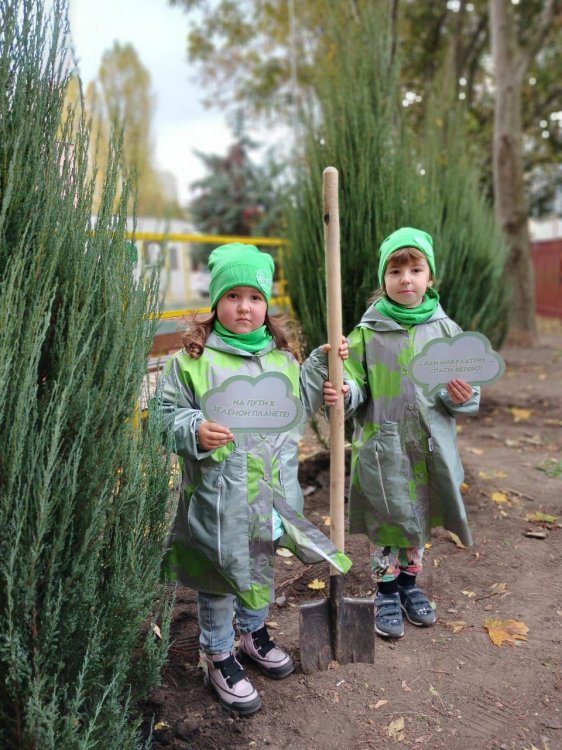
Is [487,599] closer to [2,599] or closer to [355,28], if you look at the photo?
[2,599]

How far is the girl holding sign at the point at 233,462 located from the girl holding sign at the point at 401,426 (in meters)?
0.44

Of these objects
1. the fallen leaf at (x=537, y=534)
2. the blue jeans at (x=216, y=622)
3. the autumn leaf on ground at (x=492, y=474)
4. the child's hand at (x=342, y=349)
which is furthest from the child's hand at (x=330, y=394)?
the autumn leaf on ground at (x=492, y=474)

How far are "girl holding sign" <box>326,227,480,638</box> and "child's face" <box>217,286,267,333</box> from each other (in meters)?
A: 0.54

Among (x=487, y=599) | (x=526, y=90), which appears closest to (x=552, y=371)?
(x=487, y=599)

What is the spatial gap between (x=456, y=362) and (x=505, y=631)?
1134 millimetres

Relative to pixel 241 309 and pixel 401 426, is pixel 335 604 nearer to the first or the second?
pixel 401 426

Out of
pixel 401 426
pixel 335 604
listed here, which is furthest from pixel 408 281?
pixel 335 604

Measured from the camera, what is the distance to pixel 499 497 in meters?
3.89

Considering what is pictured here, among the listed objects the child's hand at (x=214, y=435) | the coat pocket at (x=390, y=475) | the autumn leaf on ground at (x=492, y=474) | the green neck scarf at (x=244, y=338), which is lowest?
the autumn leaf on ground at (x=492, y=474)

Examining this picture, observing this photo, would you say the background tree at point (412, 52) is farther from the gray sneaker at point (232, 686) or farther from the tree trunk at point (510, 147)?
the gray sneaker at point (232, 686)

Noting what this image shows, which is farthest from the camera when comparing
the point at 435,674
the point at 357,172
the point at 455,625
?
the point at 357,172

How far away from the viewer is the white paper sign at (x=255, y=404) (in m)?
1.92

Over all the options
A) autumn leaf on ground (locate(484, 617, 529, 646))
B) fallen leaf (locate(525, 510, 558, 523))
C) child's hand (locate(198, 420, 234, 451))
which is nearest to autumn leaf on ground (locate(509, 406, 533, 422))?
fallen leaf (locate(525, 510, 558, 523))

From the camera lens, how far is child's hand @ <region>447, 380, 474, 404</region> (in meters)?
2.34
